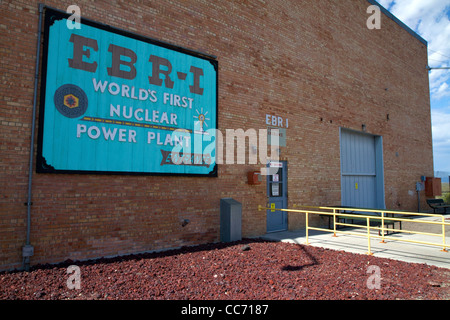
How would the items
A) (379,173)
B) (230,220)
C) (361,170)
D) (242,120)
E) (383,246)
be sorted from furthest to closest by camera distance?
1. (379,173)
2. (361,170)
3. (242,120)
4. (230,220)
5. (383,246)

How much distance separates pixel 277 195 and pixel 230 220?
2616 mm

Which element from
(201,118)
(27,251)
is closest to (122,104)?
(201,118)

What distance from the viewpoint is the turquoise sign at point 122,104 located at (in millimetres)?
6445

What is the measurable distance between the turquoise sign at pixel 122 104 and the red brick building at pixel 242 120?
0.79 feet

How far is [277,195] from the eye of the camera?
10.5 metres

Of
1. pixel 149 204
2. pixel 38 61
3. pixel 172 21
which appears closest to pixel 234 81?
pixel 172 21

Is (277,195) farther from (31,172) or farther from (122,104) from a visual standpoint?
(31,172)

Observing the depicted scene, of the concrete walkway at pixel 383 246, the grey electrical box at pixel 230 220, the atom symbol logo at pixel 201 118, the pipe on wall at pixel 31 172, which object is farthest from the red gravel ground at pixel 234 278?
the atom symbol logo at pixel 201 118

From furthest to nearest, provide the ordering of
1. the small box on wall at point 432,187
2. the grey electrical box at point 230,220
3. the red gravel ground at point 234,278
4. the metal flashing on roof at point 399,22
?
the small box on wall at point 432,187 → the metal flashing on roof at point 399,22 → the grey electrical box at point 230,220 → the red gravel ground at point 234,278

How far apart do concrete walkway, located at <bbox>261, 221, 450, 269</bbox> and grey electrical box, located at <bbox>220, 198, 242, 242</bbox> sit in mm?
1064

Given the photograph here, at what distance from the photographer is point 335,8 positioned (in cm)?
1333

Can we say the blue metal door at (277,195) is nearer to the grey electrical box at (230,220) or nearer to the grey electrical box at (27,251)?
the grey electrical box at (230,220)

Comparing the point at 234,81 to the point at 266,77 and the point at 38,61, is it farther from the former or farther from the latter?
the point at 38,61

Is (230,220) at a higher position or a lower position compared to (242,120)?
lower
